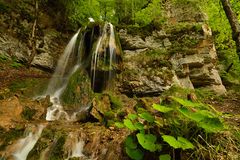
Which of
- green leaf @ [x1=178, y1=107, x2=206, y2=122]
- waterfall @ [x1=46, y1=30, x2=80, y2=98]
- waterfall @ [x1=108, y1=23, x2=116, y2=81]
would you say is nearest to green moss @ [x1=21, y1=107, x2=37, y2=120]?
waterfall @ [x1=46, y1=30, x2=80, y2=98]

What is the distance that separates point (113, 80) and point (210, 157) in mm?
6998

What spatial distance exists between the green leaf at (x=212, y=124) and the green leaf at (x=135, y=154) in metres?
0.78

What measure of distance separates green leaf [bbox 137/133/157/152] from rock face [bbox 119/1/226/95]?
6349 mm

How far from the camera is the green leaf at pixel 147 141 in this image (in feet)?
9.18

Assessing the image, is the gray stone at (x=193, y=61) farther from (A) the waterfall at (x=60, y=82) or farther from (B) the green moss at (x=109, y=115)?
(B) the green moss at (x=109, y=115)

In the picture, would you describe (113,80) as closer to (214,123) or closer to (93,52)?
(93,52)

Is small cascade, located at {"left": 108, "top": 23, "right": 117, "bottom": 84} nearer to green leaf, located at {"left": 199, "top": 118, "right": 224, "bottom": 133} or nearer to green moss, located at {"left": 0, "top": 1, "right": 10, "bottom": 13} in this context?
green moss, located at {"left": 0, "top": 1, "right": 10, "bottom": 13}

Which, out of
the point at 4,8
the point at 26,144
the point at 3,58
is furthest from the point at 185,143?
the point at 4,8

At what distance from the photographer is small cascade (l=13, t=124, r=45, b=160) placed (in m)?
4.82

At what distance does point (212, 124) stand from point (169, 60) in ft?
26.6

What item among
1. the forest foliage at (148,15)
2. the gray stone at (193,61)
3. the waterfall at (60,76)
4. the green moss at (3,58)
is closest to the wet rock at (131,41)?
the forest foliage at (148,15)

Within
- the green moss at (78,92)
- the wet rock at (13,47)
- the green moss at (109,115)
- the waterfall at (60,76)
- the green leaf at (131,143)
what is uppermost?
the wet rock at (13,47)

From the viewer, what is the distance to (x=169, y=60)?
34.7 ft

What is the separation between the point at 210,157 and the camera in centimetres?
268
